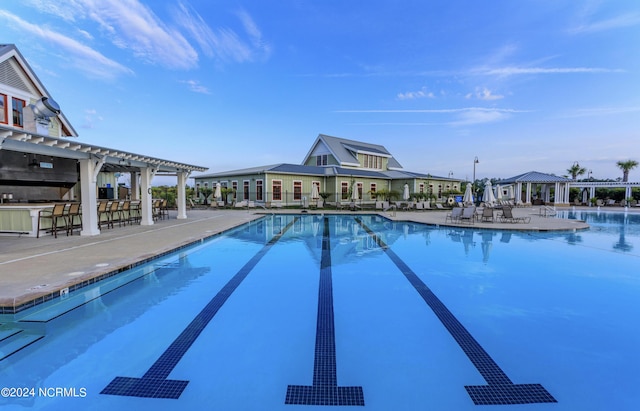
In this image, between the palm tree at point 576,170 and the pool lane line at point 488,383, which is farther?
the palm tree at point 576,170

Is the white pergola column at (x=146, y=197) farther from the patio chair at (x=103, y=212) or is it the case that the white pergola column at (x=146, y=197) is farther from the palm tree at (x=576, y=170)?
the palm tree at (x=576, y=170)

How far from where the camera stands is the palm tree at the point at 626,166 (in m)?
34.1

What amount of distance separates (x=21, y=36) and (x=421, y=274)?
713 inches

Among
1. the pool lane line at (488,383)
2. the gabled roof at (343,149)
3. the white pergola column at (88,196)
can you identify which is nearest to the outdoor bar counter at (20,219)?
the white pergola column at (88,196)

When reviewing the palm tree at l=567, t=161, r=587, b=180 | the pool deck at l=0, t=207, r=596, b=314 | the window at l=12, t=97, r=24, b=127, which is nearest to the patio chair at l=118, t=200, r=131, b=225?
the pool deck at l=0, t=207, r=596, b=314

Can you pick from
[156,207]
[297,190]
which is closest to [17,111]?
[156,207]

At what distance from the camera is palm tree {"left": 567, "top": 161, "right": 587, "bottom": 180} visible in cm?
3672

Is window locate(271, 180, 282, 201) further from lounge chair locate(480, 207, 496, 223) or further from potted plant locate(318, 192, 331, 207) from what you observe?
lounge chair locate(480, 207, 496, 223)

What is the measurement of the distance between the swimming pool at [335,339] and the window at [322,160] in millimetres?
21027

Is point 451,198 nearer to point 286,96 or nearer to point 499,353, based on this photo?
point 286,96

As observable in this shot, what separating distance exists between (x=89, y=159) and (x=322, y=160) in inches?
789

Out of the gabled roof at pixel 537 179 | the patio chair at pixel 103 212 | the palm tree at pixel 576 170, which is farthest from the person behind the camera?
the palm tree at pixel 576 170

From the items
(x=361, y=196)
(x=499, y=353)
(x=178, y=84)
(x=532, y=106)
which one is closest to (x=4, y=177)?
(x=178, y=84)

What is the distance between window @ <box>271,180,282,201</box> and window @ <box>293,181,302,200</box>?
1282 mm
